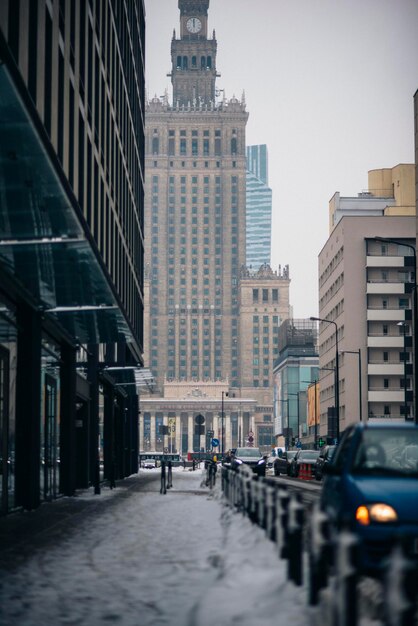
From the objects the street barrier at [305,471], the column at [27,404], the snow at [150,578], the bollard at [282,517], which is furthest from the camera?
the street barrier at [305,471]

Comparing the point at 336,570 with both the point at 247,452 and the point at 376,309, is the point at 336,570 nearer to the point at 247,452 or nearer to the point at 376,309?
the point at 247,452

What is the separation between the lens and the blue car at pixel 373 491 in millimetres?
10680

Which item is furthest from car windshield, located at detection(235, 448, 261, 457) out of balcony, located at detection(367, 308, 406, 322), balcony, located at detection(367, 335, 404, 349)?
balcony, located at detection(367, 308, 406, 322)

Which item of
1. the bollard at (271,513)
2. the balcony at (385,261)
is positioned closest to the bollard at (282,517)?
the bollard at (271,513)

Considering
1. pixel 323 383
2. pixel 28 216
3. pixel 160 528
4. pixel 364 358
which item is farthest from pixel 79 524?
pixel 323 383

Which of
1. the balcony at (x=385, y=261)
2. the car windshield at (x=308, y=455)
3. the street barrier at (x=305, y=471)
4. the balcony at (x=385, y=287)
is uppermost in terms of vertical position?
the balcony at (x=385, y=261)

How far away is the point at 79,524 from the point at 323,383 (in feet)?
→ 341

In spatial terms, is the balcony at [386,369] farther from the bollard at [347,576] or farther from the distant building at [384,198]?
the bollard at [347,576]

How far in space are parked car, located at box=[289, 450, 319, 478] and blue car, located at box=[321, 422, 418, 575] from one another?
4605 cm

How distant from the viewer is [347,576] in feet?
21.1

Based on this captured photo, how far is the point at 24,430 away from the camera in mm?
24281

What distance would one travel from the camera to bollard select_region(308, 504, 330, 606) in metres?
8.19

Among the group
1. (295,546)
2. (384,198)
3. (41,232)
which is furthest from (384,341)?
(295,546)

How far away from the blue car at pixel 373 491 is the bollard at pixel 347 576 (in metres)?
3.49
